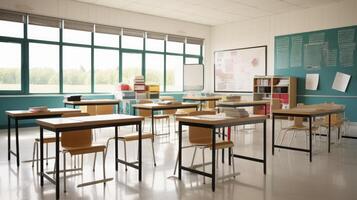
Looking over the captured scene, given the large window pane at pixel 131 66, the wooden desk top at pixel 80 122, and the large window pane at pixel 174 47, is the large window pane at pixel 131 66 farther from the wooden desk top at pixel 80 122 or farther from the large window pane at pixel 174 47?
the wooden desk top at pixel 80 122

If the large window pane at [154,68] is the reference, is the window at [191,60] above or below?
above

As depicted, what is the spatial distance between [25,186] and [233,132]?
5.26 m

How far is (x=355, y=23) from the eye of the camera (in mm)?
8852

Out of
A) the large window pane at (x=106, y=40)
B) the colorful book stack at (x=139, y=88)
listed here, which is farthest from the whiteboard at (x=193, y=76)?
the large window pane at (x=106, y=40)

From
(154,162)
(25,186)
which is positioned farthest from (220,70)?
(25,186)

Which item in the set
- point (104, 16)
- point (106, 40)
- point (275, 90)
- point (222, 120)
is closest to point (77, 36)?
point (106, 40)

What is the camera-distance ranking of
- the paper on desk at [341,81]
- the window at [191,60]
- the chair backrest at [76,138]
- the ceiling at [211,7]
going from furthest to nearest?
the window at [191,60] → the ceiling at [211,7] → the paper on desk at [341,81] → the chair backrest at [76,138]

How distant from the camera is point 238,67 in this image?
11875 millimetres

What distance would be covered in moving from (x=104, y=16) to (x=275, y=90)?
5.77 metres

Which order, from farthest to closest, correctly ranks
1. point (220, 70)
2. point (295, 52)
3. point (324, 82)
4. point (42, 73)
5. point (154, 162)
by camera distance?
1. point (220, 70)
2. point (295, 52)
3. point (324, 82)
4. point (42, 73)
5. point (154, 162)

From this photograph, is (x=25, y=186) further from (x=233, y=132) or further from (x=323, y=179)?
(x=233, y=132)

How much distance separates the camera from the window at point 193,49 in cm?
1223

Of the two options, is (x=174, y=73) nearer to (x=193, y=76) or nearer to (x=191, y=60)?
(x=191, y=60)

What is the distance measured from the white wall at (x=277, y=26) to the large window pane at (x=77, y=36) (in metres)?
5.17
